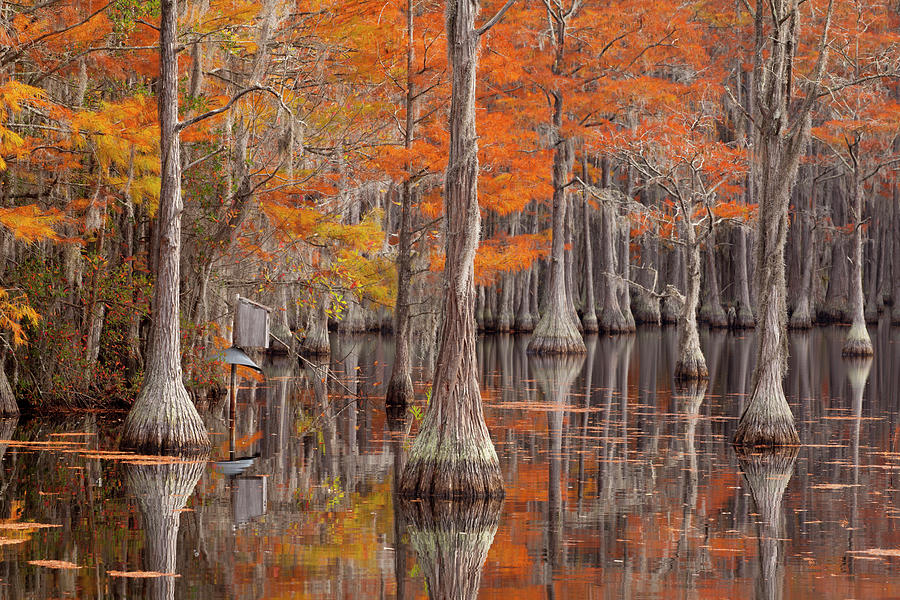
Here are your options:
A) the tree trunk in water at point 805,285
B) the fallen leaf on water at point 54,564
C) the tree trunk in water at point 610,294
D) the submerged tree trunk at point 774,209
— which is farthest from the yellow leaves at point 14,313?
the tree trunk in water at point 805,285

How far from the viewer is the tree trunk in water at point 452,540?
784 centimetres

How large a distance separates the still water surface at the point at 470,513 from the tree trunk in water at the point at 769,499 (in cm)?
3

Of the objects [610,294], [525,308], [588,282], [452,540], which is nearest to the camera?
[452,540]

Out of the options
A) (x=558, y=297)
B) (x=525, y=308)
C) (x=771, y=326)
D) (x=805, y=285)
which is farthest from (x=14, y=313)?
(x=805, y=285)

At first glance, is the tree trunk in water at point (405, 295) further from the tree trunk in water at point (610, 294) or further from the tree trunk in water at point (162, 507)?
the tree trunk in water at point (610, 294)

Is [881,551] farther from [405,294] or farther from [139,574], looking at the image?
[405,294]

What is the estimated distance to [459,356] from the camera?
10.8 metres

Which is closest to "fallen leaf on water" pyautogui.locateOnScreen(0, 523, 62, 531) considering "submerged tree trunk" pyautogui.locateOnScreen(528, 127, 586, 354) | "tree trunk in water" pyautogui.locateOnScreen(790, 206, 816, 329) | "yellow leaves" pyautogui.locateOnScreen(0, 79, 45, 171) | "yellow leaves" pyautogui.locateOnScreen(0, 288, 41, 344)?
"yellow leaves" pyautogui.locateOnScreen(0, 79, 45, 171)

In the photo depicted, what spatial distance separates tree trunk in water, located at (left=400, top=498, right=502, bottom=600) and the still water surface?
0.03 meters

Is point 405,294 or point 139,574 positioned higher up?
point 405,294

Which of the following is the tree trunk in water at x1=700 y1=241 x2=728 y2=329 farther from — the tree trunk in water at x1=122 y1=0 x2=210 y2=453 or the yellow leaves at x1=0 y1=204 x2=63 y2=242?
the yellow leaves at x1=0 y1=204 x2=63 y2=242

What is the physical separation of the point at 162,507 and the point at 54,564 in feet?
7.32

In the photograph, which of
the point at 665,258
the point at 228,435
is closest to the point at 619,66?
the point at 228,435

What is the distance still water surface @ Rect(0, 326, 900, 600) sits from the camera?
783 cm
